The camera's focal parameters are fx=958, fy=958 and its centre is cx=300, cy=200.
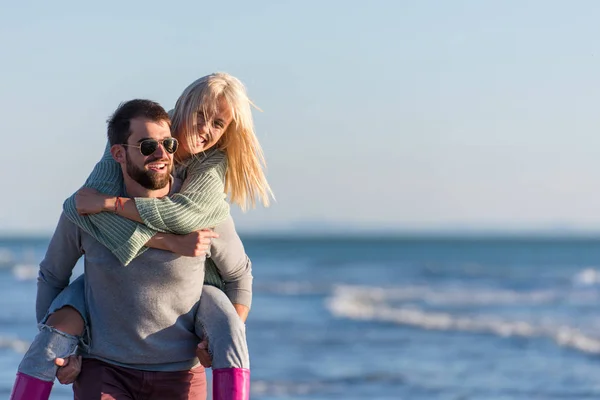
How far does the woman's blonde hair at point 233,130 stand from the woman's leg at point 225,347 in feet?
1.53

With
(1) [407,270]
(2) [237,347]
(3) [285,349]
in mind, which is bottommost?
(2) [237,347]

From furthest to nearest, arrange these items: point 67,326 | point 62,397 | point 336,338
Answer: point 336,338
point 62,397
point 67,326

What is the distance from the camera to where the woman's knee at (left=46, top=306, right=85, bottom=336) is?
10.5 ft

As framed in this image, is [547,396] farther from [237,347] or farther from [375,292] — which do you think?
[375,292]

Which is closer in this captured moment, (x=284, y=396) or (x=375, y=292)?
(x=284, y=396)

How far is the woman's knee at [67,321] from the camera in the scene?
10.5 ft

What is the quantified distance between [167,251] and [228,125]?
54cm

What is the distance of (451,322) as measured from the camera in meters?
15.0

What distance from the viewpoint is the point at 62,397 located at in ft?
25.8

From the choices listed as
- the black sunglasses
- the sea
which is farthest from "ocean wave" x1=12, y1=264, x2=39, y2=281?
the black sunglasses

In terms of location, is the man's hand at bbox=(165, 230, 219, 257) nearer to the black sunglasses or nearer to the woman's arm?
the woman's arm

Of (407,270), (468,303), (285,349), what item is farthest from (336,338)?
(407,270)

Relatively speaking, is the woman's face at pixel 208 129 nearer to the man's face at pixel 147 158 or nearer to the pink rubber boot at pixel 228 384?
the man's face at pixel 147 158

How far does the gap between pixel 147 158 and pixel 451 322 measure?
40.5ft
